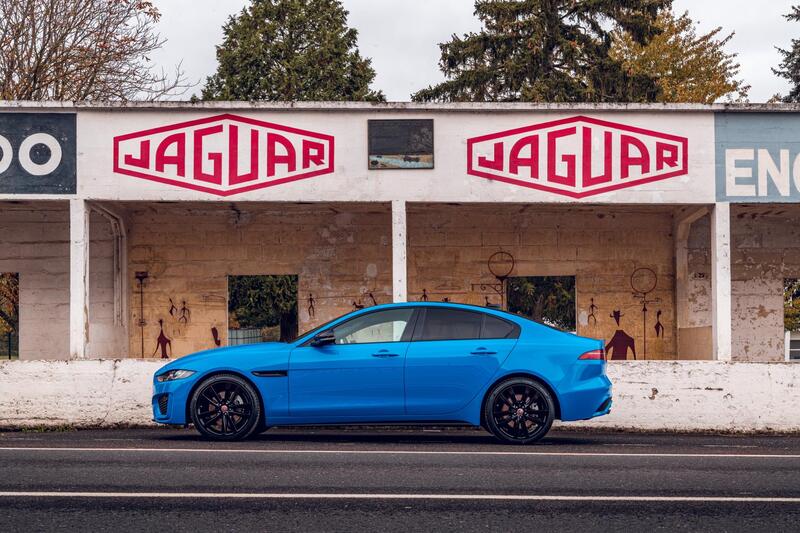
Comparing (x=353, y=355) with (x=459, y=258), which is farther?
(x=459, y=258)

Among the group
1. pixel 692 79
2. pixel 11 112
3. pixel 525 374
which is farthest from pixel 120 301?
pixel 692 79

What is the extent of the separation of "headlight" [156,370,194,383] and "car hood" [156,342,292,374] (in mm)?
41

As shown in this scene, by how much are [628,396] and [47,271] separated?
9625mm

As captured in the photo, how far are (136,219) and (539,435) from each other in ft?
30.7

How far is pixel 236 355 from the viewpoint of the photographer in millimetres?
10625

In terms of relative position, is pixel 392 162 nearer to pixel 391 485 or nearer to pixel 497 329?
pixel 497 329

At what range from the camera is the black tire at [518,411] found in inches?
415

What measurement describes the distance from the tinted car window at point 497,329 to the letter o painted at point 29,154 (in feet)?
22.5

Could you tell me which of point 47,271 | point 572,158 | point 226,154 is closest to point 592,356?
point 572,158

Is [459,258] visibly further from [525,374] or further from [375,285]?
[525,374]

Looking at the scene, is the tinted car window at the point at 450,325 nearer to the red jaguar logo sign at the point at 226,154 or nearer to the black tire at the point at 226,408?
the black tire at the point at 226,408

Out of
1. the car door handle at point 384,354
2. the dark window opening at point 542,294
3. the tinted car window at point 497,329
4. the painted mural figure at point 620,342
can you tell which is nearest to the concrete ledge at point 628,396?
the tinted car window at point 497,329

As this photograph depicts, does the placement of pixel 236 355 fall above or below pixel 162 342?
above

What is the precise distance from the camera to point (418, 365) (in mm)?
10609
